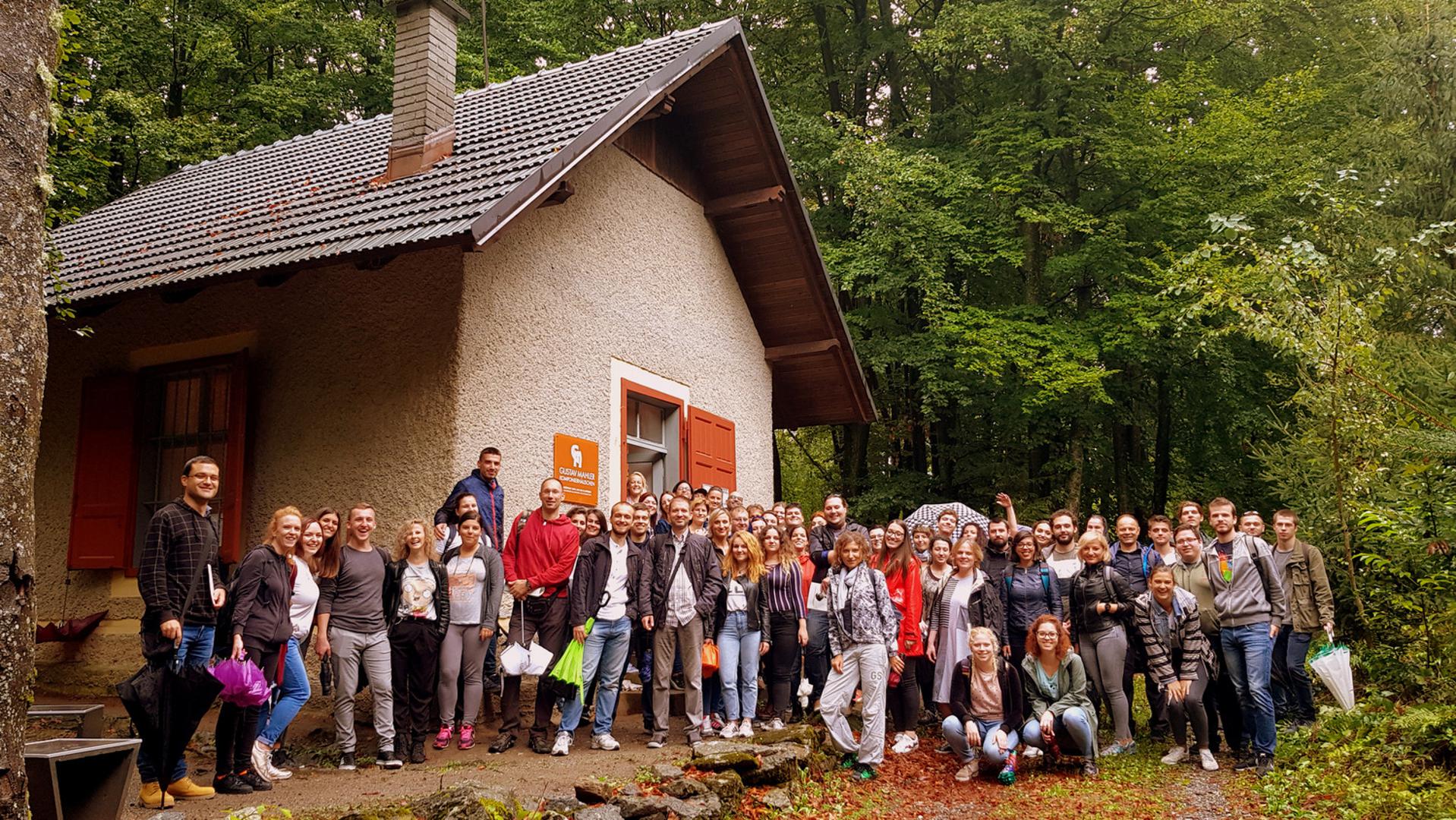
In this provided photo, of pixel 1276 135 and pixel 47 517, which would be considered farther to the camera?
pixel 1276 135

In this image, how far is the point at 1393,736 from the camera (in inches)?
285

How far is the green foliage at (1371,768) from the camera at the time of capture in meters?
6.23

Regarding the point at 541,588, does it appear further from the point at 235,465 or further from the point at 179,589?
the point at 235,465

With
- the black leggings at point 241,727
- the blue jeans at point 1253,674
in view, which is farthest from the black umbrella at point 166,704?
the blue jeans at point 1253,674

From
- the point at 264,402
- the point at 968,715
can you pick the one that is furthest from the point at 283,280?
the point at 968,715

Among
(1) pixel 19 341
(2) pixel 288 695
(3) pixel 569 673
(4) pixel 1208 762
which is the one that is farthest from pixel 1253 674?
(1) pixel 19 341

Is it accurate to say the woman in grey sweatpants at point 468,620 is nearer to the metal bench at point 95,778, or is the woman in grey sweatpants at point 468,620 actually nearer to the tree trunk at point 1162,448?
the metal bench at point 95,778

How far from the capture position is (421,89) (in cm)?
919

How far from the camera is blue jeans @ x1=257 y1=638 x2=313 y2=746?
6082 millimetres

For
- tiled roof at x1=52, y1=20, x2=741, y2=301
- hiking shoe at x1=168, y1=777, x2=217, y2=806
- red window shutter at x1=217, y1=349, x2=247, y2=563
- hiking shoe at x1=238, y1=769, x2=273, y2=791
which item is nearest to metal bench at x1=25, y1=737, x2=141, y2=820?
hiking shoe at x1=168, y1=777, x2=217, y2=806

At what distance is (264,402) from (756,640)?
4603 millimetres

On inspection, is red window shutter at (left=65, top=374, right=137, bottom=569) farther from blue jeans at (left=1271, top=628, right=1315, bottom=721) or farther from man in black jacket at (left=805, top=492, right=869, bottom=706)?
blue jeans at (left=1271, top=628, right=1315, bottom=721)

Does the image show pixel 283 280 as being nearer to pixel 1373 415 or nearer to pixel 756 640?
pixel 756 640

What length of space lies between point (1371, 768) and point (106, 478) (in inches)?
399
